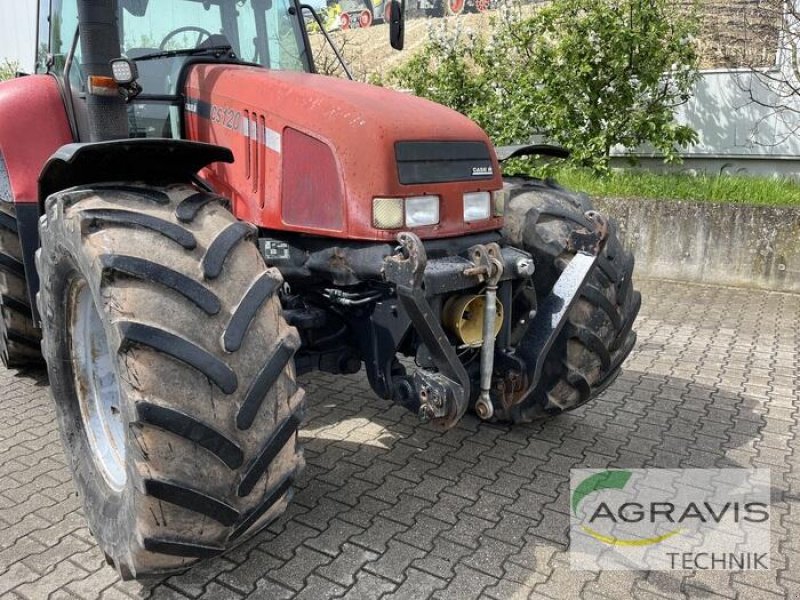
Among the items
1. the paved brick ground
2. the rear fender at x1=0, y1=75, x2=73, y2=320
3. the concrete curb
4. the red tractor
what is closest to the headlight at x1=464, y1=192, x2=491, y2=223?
the red tractor

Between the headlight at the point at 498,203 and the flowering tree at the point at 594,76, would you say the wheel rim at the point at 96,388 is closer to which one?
the headlight at the point at 498,203

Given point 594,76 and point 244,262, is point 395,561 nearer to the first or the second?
point 244,262

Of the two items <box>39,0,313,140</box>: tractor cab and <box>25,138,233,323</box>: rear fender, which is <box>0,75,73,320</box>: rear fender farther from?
<box>25,138,233,323</box>: rear fender

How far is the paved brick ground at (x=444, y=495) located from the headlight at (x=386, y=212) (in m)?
1.24

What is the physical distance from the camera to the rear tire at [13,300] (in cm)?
395

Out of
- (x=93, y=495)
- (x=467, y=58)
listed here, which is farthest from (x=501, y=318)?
(x=467, y=58)

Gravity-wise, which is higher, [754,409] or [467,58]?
[467,58]

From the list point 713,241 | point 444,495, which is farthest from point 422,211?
point 713,241

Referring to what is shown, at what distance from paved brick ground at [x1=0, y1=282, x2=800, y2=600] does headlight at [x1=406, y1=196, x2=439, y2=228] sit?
4.06 feet

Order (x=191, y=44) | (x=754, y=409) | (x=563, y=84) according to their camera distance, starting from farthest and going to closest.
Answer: (x=563, y=84)
(x=754, y=409)
(x=191, y=44)

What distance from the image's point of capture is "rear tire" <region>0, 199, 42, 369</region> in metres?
3.95

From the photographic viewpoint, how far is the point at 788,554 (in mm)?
2795

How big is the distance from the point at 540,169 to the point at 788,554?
20.5 feet

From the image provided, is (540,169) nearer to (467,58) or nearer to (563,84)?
(563,84)
